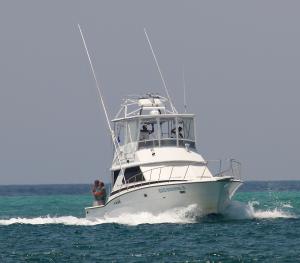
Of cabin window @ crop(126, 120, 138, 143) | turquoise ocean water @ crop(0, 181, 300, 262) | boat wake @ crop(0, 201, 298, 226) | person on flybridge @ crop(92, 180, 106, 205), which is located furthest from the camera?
person on flybridge @ crop(92, 180, 106, 205)

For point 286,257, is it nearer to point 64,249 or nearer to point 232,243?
Answer: point 232,243

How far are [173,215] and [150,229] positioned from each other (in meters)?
2.26

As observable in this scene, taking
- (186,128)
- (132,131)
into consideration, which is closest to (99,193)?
(132,131)

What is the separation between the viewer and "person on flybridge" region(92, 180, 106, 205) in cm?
5322

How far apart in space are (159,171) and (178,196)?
226 centimetres

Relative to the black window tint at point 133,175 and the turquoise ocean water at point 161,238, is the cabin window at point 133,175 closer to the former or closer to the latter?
the black window tint at point 133,175

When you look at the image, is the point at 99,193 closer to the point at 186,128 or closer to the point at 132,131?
the point at 132,131

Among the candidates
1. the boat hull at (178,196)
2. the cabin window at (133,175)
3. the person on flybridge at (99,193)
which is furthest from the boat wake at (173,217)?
the cabin window at (133,175)

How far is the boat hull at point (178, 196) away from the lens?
1880 inches

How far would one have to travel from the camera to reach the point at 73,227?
50.6 metres

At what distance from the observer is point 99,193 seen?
2095 inches

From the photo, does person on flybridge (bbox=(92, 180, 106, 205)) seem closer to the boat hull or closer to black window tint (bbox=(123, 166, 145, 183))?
black window tint (bbox=(123, 166, 145, 183))

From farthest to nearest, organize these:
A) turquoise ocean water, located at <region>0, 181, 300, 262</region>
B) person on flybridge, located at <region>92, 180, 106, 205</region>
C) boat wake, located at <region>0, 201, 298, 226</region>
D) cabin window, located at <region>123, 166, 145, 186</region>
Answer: person on flybridge, located at <region>92, 180, 106, 205</region> < cabin window, located at <region>123, 166, 145, 186</region> < boat wake, located at <region>0, 201, 298, 226</region> < turquoise ocean water, located at <region>0, 181, 300, 262</region>

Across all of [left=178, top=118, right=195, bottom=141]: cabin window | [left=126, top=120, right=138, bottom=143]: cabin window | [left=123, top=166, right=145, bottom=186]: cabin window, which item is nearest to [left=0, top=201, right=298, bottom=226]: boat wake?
[left=123, top=166, right=145, bottom=186]: cabin window
